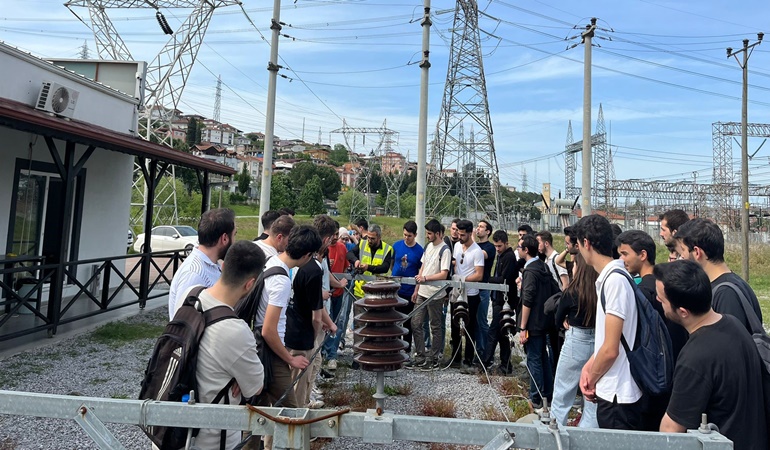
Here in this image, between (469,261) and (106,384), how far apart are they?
4.87 m

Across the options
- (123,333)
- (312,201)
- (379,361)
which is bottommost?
(123,333)

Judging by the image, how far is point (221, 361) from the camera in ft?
7.57

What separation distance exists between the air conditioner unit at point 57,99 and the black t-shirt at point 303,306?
7.54 meters

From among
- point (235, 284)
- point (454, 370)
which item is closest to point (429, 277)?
point (454, 370)

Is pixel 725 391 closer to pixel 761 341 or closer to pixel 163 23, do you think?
pixel 761 341

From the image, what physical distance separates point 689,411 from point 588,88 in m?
12.1

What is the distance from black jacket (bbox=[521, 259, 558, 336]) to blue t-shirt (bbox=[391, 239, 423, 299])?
210cm

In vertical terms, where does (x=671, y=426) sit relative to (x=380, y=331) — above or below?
below

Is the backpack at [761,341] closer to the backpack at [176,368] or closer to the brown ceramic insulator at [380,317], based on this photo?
the brown ceramic insulator at [380,317]

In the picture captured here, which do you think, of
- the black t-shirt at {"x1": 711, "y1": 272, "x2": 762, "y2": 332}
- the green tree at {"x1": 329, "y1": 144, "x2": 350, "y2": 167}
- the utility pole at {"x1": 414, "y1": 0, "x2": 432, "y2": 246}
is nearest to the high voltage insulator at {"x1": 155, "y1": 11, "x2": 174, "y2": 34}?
the utility pole at {"x1": 414, "y1": 0, "x2": 432, "y2": 246}

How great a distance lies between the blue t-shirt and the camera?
7.41m

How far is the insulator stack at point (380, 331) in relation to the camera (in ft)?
11.2

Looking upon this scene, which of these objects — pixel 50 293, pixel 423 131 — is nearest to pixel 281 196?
pixel 423 131

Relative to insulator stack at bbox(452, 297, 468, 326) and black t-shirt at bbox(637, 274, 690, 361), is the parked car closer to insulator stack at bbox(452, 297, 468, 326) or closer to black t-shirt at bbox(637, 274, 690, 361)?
insulator stack at bbox(452, 297, 468, 326)
